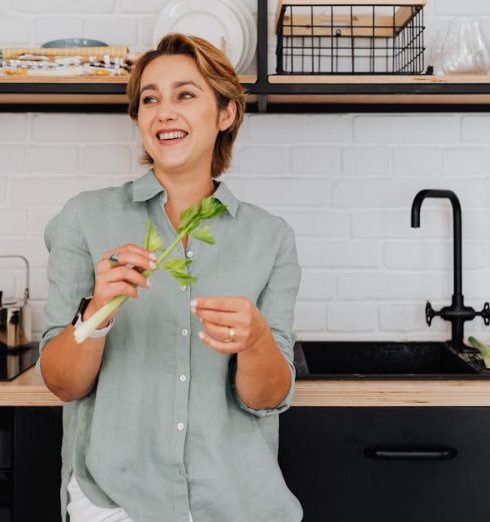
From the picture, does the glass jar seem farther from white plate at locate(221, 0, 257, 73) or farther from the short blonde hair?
the short blonde hair

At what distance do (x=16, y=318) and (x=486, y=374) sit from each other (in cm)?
122

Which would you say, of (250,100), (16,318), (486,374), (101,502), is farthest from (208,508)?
(250,100)

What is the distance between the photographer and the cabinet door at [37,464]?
148 centimetres

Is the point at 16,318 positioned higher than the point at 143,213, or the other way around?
the point at 143,213

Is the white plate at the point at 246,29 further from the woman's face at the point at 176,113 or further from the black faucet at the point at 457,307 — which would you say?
the black faucet at the point at 457,307

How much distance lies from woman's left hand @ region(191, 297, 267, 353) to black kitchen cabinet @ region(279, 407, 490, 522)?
1.60ft

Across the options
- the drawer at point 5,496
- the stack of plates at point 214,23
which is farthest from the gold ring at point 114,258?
the stack of plates at point 214,23

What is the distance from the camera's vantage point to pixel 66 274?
1276 millimetres

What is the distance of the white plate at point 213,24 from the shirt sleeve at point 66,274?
733mm

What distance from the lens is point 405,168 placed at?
2.04m

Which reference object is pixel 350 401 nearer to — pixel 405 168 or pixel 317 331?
pixel 317 331

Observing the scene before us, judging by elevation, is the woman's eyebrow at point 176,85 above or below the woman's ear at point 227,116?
above

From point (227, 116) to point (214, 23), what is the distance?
52 centimetres

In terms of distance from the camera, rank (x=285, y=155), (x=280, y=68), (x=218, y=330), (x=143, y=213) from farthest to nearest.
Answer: (x=285, y=155) → (x=280, y=68) → (x=143, y=213) → (x=218, y=330)
